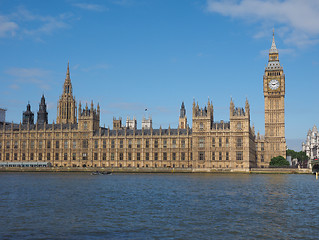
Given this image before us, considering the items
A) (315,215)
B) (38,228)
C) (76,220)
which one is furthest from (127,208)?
(315,215)

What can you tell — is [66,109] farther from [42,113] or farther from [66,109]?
[42,113]

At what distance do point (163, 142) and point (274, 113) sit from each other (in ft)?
147

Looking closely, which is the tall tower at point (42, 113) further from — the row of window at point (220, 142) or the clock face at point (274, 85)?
the clock face at point (274, 85)

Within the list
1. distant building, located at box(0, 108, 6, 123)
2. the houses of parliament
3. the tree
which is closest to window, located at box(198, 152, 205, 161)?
the houses of parliament

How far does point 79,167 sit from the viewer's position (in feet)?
471

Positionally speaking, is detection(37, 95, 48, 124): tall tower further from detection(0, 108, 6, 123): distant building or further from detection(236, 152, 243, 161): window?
detection(236, 152, 243, 161): window

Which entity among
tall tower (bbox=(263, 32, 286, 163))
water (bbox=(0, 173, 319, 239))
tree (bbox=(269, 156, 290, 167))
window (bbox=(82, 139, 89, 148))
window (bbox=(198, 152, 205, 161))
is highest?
tall tower (bbox=(263, 32, 286, 163))

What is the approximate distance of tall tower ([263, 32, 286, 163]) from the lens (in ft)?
520

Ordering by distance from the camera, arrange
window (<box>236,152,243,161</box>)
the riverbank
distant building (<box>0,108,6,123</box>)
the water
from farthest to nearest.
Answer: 1. distant building (<box>0,108,6,123</box>)
2. window (<box>236,152,243,161</box>)
3. the riverbank
4. the water

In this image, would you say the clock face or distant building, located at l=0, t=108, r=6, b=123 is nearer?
the clock face

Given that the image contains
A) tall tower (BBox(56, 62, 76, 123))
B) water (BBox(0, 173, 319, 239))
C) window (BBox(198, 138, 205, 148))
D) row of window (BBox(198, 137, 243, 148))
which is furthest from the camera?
tall tower (BBox(56, 62, 76, 123))

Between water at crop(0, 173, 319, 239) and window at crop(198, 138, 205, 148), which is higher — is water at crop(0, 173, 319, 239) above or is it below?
below

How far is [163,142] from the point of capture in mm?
144375

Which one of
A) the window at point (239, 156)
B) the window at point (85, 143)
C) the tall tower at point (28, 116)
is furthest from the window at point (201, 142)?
the tall tower at point (28, 116)
